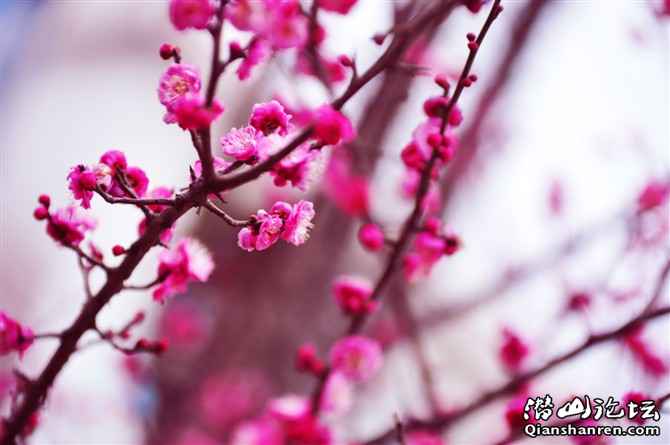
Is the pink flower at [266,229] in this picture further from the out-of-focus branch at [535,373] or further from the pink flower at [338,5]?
the out-of-focus branch at [535,373]

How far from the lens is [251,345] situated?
5.99m

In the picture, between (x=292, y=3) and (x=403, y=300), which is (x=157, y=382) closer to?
(x=403, y=300)

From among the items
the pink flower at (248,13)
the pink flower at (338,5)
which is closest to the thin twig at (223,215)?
the pink flower at (248,13)

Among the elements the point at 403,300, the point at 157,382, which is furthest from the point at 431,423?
the point at 157,382

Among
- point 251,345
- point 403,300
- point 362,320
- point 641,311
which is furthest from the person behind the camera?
point 251,345

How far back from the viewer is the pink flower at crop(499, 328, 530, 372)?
2765 mm

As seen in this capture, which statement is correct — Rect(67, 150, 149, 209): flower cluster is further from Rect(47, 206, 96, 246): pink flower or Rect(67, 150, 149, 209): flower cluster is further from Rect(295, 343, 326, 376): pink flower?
Rect(295, 343, 326, 376): pink flower

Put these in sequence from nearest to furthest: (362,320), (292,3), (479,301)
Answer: (292,3) → (362,320) → (479,301)

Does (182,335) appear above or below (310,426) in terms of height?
above

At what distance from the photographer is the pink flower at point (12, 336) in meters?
1.54

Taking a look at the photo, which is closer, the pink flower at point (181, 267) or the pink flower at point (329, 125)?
the pink flower at point (329, 125)

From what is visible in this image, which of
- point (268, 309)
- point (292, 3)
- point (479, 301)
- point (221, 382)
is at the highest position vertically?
point (268, 309)

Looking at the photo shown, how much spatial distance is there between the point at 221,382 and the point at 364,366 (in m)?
3.52

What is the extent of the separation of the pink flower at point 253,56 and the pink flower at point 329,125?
0.26 metres
